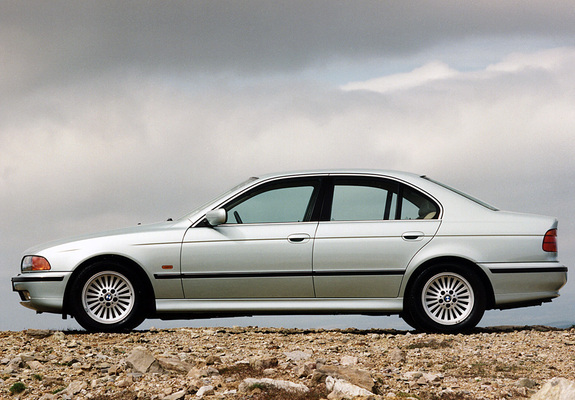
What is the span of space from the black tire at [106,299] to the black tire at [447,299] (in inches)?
138

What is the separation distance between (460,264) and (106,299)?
4541 millimetres

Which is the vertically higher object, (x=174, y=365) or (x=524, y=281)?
(x=524, y=281)

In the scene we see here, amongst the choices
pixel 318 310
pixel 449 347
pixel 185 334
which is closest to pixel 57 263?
pixel 185 334

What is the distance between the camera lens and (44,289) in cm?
953

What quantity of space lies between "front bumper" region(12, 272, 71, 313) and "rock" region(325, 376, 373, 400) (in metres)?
4.43

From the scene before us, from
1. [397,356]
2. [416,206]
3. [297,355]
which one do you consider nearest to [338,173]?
[416,206]

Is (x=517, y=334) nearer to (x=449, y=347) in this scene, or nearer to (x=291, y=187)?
(x=449, y=347)

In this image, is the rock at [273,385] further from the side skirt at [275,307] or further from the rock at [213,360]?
the side skirt at [275,307]

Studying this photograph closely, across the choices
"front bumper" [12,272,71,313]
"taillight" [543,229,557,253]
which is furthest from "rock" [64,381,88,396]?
"taillight" [543,229,557,253]

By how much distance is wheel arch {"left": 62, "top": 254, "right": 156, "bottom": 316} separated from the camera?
30.8 feet

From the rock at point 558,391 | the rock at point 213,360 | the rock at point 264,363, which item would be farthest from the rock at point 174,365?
the rock at point 558,391

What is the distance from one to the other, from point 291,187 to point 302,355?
251 cm

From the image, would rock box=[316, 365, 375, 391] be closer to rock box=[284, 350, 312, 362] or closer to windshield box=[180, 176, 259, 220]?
rock box=[284, 350, 312, 362]

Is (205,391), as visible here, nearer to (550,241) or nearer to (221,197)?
(221,197)
